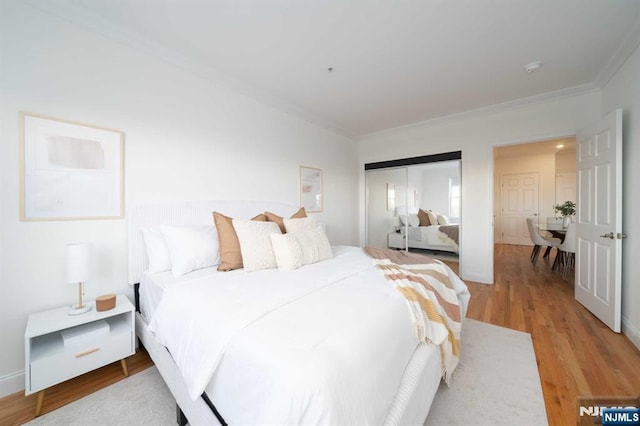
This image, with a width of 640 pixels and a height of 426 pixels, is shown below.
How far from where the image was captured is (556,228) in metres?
4.58

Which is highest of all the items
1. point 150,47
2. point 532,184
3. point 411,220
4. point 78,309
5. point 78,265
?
point 150,47

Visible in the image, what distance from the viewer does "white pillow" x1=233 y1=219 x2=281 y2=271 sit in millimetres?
2059

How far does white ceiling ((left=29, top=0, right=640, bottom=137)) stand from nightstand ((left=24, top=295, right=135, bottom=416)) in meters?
2.15

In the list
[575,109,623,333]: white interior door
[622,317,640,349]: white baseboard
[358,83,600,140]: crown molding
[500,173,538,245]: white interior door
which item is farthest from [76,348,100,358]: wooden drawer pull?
[500,173,538,245]: white interior door

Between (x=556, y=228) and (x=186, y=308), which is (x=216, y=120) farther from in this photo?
(x=556, y=228)

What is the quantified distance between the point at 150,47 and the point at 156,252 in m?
1.81

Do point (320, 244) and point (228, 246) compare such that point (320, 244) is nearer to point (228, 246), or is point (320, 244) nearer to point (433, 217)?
point (228, 246)

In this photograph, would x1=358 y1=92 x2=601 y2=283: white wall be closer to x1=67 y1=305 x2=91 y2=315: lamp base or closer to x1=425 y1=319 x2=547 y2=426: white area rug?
x1=425 y1=319 x2=547 y2=426: white area rug

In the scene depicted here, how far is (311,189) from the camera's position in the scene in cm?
398

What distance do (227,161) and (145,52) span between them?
1.16 m

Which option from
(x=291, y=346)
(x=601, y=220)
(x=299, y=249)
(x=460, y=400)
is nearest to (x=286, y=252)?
(x=299, y=249)

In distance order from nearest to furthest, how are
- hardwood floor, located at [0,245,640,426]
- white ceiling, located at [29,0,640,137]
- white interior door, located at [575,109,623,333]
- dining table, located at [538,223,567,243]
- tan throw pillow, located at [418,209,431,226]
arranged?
hardwood floor, located at [0,245,640,426] → white ceiling, located at [29,0,640,137] → white interior door, located at [575,109,623,333] → dining table, located at [538,223,567,243] → tan throw pillow, located at [418,209,431,226]

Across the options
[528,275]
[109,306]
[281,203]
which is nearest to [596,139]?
[528,275]

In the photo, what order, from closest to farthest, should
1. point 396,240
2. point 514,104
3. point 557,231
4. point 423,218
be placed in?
point 514,104 < point 557,231 < point 423,218 < point 396,240
